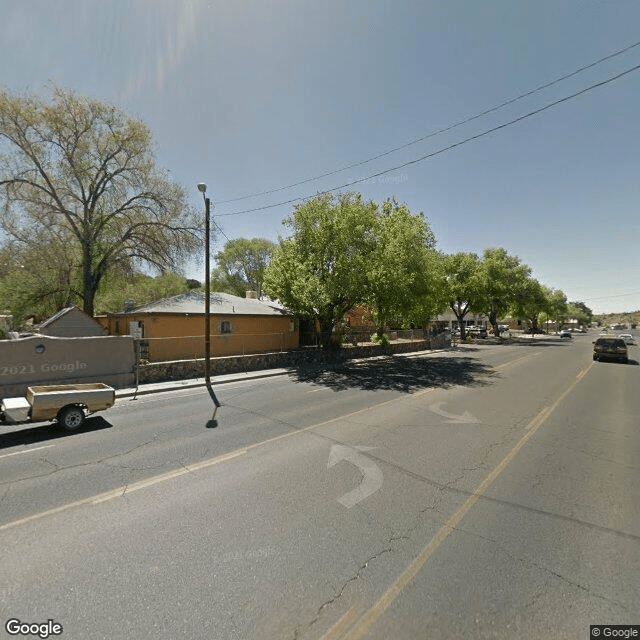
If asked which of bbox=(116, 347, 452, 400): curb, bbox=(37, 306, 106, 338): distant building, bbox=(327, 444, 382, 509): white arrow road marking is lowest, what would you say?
Result: bbox=(327, 444, 382, 509): white arrow road marking

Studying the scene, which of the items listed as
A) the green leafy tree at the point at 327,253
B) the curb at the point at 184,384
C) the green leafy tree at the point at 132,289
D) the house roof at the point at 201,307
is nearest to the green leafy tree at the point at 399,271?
the green leafy tree at the point at 327,253

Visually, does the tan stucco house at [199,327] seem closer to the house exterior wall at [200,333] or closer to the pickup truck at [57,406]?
the house exterior wall at [200,333]

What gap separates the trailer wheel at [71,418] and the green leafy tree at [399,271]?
1489 centimetres

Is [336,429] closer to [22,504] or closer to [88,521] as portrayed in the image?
[88,521]

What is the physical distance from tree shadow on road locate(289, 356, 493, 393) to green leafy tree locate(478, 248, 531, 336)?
30.7 metres

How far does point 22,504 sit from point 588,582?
7112 millimetres

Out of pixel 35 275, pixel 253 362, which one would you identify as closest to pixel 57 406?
pixel 253 362

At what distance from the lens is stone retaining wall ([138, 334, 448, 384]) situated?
1483 cm

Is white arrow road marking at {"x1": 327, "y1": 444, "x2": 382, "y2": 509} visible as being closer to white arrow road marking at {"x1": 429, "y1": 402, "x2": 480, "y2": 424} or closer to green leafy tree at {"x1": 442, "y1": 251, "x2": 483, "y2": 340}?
white arrow road marking at {"x1": 429, "y1": 402, "x2": 480, "y2": 424}

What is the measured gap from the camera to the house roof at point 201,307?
19.8 meters

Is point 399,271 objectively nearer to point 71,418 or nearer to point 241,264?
point 71,418

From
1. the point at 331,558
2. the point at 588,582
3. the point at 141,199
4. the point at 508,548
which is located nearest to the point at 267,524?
the point at 331,558

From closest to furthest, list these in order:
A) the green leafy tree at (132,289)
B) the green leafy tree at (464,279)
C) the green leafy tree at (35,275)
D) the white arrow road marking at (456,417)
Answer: the white arrow road marking at (456,417) → the green leafy tree at (35,275) → the green leafy tree at (132,289) → the green leafy tree at (464,279)

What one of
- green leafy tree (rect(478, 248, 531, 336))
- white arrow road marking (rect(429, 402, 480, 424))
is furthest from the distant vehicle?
green leafy tree (rect(478, 248, 531, 336))
